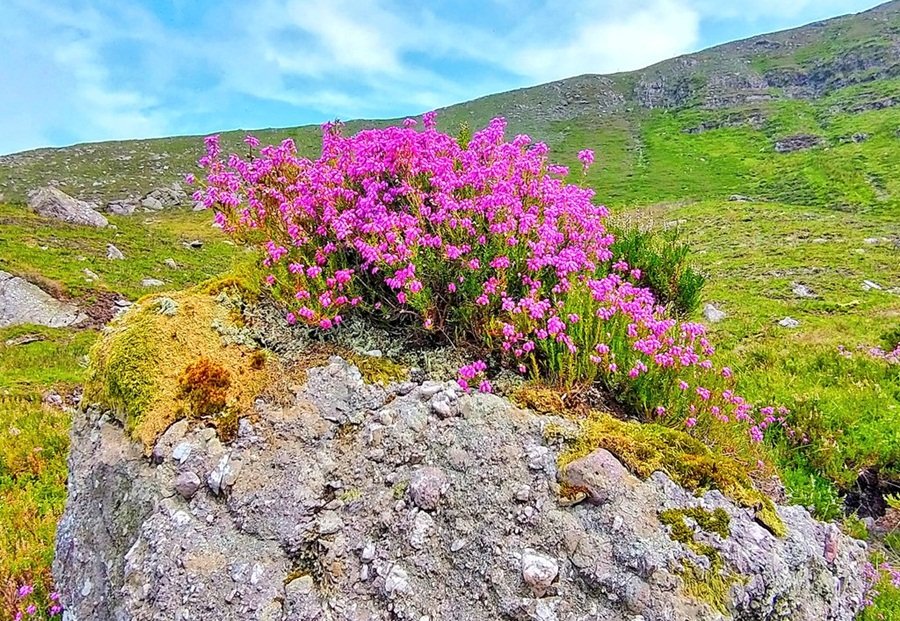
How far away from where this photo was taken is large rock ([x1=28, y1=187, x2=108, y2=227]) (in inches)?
1438

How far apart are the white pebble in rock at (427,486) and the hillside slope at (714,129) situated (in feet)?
159

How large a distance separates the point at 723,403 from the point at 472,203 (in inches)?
107

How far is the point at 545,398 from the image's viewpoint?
4172 mm

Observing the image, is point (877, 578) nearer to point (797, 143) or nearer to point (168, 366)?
point (168, 366)

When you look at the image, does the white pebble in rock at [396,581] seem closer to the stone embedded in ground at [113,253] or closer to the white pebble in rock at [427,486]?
the white pebble in rock at [427,486]

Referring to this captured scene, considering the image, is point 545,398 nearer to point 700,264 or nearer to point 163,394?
point 163,394

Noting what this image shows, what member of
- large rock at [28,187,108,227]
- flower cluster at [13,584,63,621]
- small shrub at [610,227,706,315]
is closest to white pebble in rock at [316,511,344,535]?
flower cluster at [13,584,63,621]

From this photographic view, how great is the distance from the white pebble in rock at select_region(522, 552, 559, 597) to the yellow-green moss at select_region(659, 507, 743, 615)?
0.70 metres

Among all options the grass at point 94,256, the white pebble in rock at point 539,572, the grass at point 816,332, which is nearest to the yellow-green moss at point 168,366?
the white pebble in rock at point 539,572

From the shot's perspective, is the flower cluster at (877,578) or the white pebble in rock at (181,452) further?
the flower cluster at (877,578)

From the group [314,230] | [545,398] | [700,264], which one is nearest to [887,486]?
[545,398]

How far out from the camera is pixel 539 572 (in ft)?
10.5

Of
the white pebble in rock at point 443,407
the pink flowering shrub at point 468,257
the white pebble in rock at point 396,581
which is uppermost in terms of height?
the pink flowering shrub at point 468,257

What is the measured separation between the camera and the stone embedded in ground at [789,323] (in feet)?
47.0
